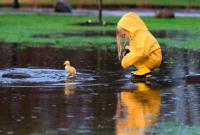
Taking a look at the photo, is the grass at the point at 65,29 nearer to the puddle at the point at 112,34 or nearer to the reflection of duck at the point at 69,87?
the puddle at the point at 112,34

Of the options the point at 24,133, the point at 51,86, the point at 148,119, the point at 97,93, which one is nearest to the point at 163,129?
the point at 148,119

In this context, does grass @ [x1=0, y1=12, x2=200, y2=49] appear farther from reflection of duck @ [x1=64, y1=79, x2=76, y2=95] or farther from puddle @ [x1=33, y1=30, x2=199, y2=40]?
reflection of duck @ [x1=64, y1=79, x2=76, y2=95]

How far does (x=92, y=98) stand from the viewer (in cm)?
1224

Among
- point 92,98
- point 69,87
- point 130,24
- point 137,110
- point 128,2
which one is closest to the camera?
point 137,110

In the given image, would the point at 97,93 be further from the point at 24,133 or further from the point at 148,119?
the point at 24,133

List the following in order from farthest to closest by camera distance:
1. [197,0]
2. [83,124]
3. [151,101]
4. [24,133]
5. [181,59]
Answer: [197,0], [181,59], [151,101], [83,124], [24,133]

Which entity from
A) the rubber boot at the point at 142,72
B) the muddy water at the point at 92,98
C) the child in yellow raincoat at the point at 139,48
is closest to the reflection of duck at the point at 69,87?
the muddy water at the point at 92,98

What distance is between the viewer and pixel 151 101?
11961 millimetres

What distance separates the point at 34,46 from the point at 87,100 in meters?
11.3

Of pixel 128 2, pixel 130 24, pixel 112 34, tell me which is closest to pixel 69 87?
pixel 130 24

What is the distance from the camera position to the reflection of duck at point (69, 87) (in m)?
13.0

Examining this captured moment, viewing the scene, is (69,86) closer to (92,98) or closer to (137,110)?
(92,98)

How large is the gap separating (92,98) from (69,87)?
1494mm

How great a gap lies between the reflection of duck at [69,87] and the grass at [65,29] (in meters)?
9.24
